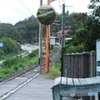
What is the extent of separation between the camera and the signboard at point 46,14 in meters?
30.3

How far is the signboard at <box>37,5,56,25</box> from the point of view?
3034 cm

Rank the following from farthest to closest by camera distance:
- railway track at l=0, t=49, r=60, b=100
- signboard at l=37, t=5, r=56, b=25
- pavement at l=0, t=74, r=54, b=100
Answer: signboard at l=37, t=5, r=56, b=25
railway track at l=0, t=49, r=60, b=100
pavement at l=0, t=74, r=54, b=100

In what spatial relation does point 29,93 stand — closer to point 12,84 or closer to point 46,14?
point 12,84

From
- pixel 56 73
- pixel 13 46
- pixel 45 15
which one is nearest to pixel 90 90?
pixel 56 73

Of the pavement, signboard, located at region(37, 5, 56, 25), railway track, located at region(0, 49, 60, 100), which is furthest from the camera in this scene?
signboard, located at region(37, 5, 56, 25)

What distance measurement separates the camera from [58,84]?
6109 millimetres

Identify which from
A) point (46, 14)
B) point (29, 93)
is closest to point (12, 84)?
point (29, 93)

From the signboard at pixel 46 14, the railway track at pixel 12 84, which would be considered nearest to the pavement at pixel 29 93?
the railway track at pixel 12 84

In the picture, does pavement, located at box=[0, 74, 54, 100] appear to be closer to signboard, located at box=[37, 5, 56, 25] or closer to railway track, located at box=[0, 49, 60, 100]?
railway track, located at box=[0, 49, 60, 100]

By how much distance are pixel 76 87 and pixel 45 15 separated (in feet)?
81.3

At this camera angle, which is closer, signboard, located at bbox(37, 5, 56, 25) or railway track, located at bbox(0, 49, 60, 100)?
railway track, located at bbox(0, 49, 60, 100)

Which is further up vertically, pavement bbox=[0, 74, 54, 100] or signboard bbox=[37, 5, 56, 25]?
signboard bbox=[37, 5, 56, 25]

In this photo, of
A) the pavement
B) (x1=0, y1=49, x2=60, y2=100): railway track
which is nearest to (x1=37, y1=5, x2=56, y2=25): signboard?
(x1=0, y1=49, x2=60, y2=100): railway track

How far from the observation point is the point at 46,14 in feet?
99.6
